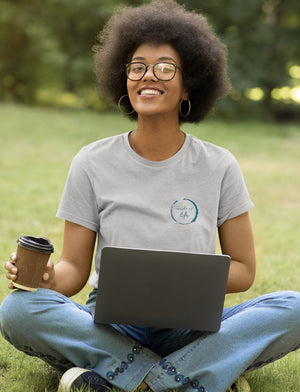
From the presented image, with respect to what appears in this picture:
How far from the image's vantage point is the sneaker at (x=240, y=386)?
2.65 metres

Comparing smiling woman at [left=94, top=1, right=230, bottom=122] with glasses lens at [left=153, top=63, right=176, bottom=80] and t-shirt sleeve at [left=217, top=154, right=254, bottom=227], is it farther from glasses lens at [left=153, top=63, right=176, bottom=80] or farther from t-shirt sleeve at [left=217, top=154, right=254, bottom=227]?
t-shirt sleeve at [left=217, top=154, right=254, bottom=227]

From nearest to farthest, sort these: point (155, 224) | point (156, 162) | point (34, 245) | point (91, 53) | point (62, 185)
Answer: point (34, 245), point (155, 224), point (156, 162), point (62, 185), point (91, 53)

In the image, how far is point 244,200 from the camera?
9.46 feet

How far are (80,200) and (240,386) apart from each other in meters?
1.02

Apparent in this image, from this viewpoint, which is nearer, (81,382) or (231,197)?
(81,382)

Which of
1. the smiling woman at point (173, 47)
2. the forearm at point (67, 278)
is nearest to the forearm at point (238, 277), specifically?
the forearm at point (67, 278)

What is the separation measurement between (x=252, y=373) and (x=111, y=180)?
1064 mm

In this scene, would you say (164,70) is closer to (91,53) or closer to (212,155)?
(212,155)

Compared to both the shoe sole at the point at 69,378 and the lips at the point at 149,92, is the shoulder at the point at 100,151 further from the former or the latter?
the shoe sole at the point at 69,378

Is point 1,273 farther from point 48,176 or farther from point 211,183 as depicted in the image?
point 48,176

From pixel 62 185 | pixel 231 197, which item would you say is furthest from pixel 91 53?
pixel 231 197

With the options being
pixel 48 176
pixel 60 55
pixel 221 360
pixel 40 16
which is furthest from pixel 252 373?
pixel 40 16

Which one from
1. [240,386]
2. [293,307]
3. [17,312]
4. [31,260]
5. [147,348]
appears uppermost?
[31,260]

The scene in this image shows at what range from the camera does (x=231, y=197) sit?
2.88 meters
